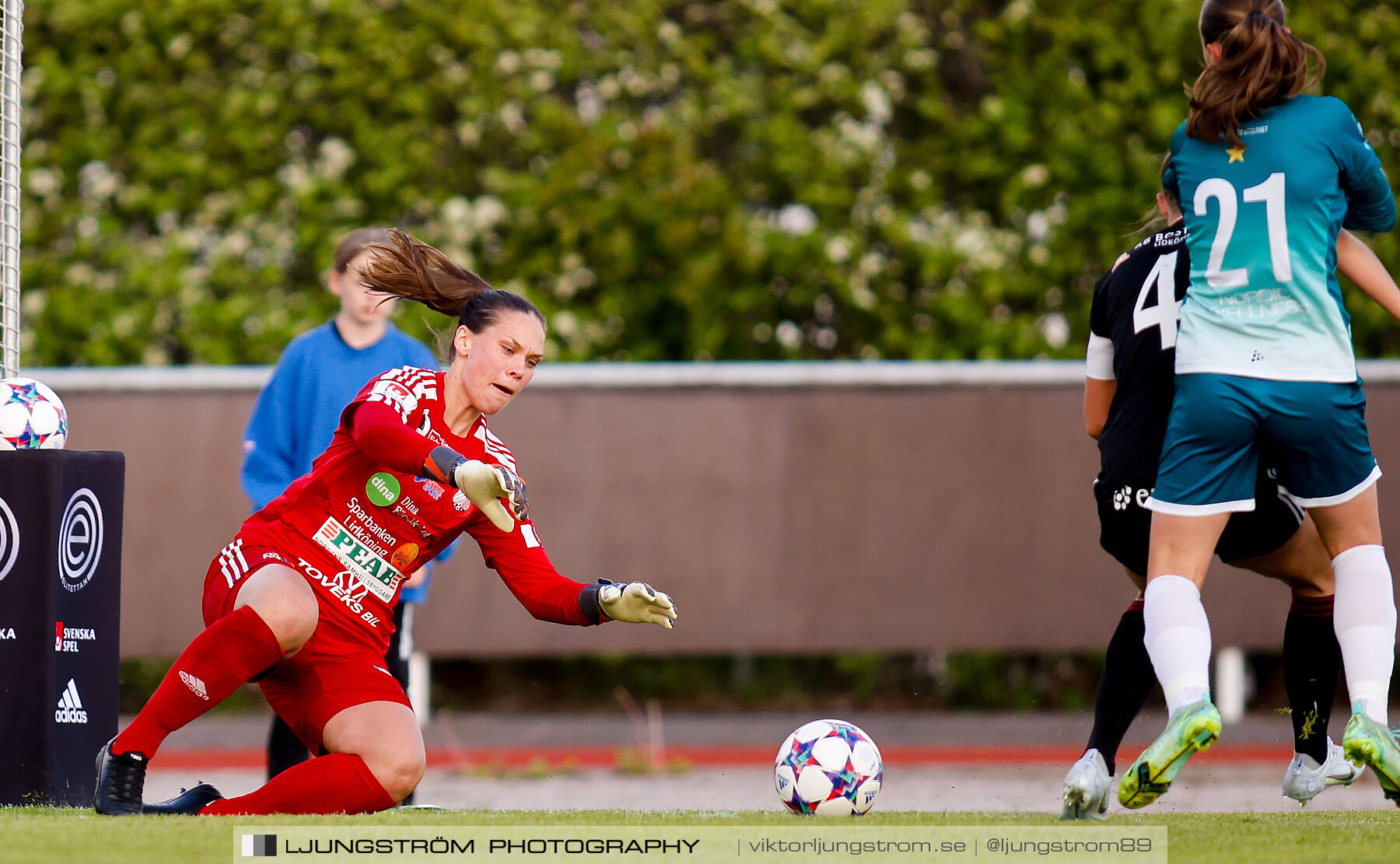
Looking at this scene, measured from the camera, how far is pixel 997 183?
10.8 meters

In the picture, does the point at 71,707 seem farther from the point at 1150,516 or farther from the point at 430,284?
the point at 1150,516

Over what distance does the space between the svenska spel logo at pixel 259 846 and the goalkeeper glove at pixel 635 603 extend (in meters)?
1.01

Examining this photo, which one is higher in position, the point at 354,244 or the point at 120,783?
the point at 354,244

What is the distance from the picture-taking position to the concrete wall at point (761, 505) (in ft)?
30.3

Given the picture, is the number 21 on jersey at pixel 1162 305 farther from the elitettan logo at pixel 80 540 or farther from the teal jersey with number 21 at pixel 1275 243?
the elitettan logo at pixel 80 540

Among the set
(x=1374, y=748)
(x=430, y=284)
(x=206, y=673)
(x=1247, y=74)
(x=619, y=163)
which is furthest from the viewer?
(x=619, y=163)

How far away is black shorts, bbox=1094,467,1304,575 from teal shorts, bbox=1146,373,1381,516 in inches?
6.7

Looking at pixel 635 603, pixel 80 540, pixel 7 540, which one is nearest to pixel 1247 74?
pixel 635 603

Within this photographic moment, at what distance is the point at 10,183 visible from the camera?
5.08 m

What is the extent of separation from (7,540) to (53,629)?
30 cm

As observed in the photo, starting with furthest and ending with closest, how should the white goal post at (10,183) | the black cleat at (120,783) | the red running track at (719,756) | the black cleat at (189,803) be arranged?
the red running track at (719,756)
the white goal post at (10,183)
the black cleat at (189,803)
the black cleat at (120,783)

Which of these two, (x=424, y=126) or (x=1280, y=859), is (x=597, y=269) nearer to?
(x=424, y=126)

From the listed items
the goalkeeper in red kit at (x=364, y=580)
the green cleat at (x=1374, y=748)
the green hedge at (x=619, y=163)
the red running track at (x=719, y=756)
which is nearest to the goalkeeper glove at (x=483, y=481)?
the goalkeeper in red kit at (x=364, y=580)

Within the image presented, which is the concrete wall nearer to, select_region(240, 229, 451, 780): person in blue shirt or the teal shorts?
select_region(240, 229, 451, 780): person in blue shirt
